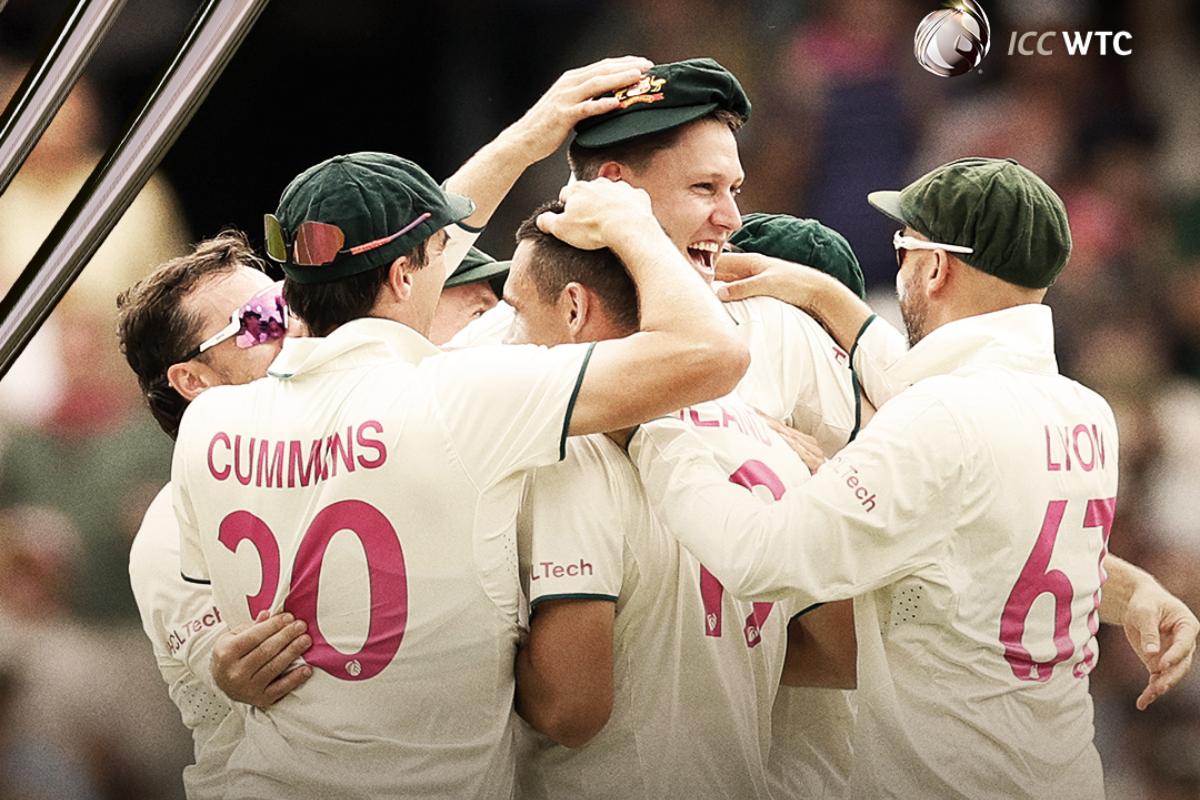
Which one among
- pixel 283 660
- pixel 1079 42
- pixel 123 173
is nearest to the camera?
pixel 283 660

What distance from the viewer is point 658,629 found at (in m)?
1.86

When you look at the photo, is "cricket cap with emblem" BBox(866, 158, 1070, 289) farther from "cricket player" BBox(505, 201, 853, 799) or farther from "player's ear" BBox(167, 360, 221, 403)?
"player's ear" BBox(167, 360, 221, 403)

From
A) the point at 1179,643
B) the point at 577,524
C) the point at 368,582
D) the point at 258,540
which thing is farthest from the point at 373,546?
the point at 1179,643

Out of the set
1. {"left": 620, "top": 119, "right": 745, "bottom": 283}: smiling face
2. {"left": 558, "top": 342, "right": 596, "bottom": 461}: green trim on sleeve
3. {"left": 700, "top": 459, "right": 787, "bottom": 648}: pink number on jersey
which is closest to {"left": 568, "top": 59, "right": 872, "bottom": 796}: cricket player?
{"left": 620, "top": 119, "right": 745, "bottom": 283}: smiling face

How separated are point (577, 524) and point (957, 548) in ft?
1.69

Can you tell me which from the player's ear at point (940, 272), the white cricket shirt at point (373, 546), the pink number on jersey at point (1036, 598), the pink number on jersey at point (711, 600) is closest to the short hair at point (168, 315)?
the white cricket shirt at point (373, 546)

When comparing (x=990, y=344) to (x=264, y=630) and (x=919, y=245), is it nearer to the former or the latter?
(x=919, y=245)

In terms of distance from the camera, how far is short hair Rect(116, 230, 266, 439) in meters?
2.29

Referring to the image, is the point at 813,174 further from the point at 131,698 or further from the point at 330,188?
the point at 131,698

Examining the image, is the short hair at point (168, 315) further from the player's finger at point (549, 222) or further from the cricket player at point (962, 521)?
the cricket player at point (962, 521)

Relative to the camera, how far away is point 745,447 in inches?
75.9

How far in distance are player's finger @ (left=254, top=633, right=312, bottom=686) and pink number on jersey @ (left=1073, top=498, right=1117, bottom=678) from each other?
1.09 metres

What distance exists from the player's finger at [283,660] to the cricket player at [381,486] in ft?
0.05

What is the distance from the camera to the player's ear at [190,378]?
224cm
